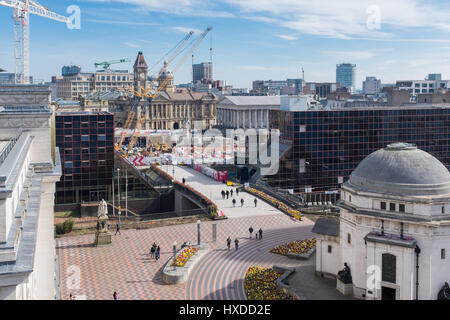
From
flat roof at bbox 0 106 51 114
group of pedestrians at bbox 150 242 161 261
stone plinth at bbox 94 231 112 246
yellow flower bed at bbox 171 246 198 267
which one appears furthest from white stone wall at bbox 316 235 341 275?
flat roof at bbox 0 106 51 114

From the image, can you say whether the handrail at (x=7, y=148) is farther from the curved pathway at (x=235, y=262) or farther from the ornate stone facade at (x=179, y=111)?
the ornate stone facade at (x=179, y=111)

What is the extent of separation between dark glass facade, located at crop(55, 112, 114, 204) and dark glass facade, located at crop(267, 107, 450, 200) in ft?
78.5

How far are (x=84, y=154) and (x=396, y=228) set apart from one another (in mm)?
48698

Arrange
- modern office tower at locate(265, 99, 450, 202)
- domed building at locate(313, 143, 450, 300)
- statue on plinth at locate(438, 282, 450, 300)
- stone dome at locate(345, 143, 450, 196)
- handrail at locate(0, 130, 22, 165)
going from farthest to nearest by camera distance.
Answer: modern office tower at locate(265, 99, 450, 202)
stone dome at locate(345, 143, 450, 196)
domed building at locate(313, 143, 450, 300)
statue on plinth at locate(438, 282, 450, 300)
handrail at locate(0, 130, 22, 165)

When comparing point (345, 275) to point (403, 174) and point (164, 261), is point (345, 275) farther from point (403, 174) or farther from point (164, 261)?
point (164, 261)

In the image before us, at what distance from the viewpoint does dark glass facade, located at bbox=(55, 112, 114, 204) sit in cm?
6944

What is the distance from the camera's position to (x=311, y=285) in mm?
37062

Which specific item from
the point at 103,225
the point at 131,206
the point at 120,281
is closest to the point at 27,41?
the point at 131,206

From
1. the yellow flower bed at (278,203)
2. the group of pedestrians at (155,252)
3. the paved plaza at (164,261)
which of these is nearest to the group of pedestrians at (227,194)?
the yellow flower bed at (278,203)

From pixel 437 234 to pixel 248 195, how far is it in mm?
36154

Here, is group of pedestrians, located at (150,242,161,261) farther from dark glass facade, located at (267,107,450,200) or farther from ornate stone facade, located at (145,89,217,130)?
ornate stone facade, located at (145,89,217,130)

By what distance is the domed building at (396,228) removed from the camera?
32.3 meters

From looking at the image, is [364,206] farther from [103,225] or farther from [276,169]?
[276,169]

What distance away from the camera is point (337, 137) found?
77.9m
